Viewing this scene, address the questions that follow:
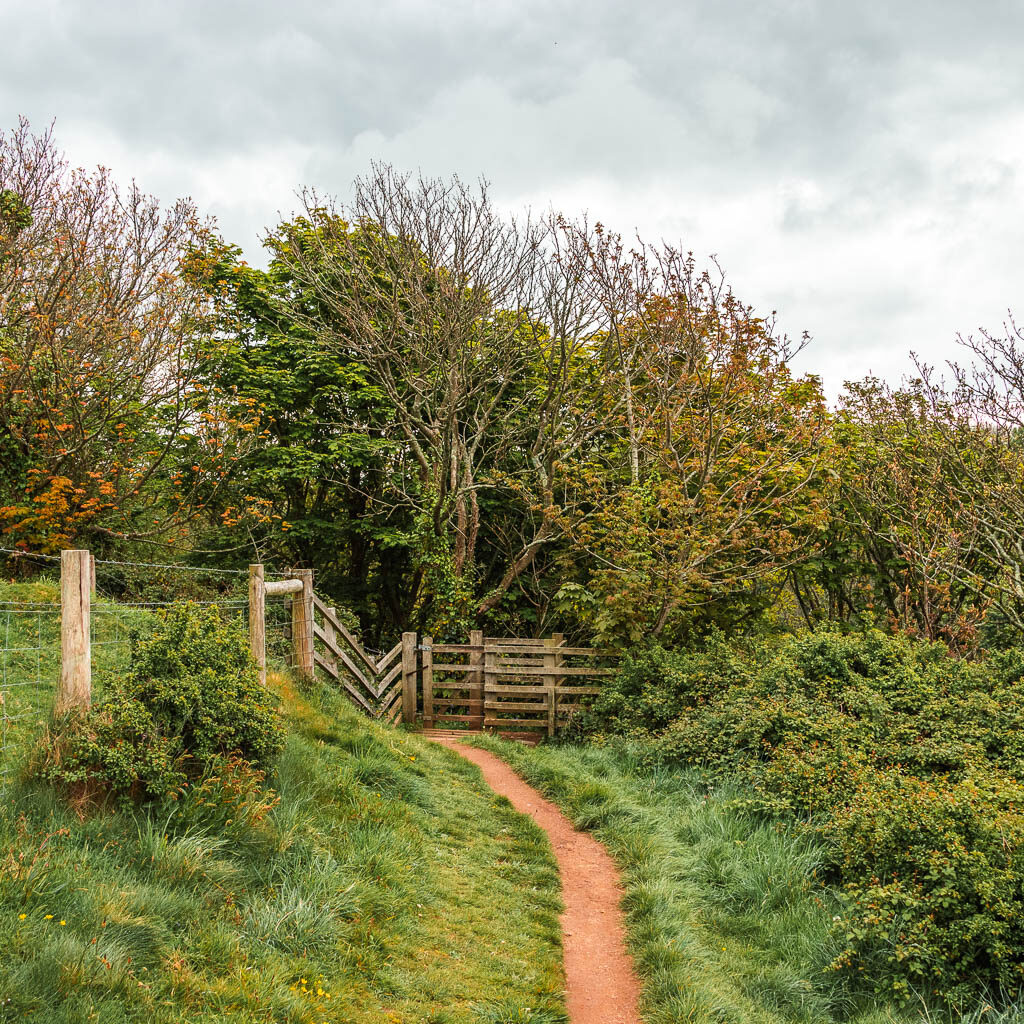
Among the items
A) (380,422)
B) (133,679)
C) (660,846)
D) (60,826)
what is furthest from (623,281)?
(60,826)

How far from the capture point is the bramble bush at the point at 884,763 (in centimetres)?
440

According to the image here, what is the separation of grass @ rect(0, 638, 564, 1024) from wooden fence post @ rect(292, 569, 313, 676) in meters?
2.22

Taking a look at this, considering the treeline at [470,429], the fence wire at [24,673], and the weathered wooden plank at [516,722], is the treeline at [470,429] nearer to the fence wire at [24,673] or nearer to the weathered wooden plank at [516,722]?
the weathered wooden plank at [516,722]

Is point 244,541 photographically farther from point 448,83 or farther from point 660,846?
point 660,846

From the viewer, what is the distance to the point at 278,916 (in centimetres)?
396

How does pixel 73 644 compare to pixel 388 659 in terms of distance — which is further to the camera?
pixel 388 659

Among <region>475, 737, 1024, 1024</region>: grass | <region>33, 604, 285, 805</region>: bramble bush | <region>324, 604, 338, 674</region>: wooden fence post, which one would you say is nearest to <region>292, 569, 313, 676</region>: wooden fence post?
<region>324, 604, 338, 674</region>: wooden fence post

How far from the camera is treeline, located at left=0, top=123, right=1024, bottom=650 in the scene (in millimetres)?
12164

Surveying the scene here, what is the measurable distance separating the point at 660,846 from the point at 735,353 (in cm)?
823

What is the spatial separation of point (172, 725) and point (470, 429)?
13.0 m

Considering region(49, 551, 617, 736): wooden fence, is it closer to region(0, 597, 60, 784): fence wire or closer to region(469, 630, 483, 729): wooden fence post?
region(469, 630, 483, 729): wooden fence post

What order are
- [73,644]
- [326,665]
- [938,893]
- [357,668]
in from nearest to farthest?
[938,893]
[73,644]
[326,665]
[357,668]

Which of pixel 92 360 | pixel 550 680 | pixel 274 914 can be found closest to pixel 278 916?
pixel 274 914

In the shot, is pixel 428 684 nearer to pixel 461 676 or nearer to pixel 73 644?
pixel 461 676
